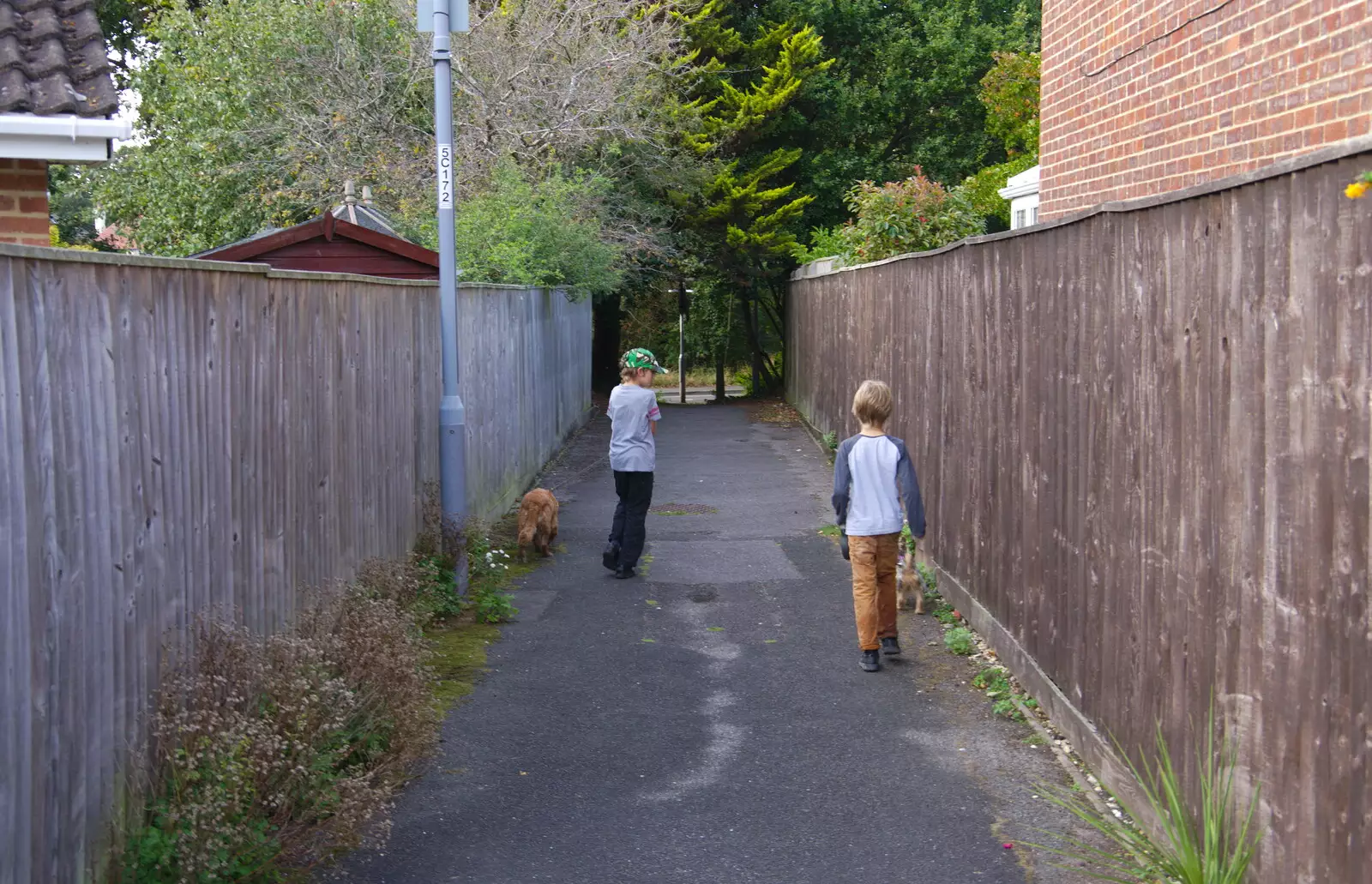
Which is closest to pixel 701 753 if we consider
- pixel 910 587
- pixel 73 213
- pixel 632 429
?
pixel 910 587

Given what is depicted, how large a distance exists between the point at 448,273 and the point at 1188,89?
4.67 meters

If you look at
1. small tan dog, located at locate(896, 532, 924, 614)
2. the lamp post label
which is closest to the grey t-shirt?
the lamp post label

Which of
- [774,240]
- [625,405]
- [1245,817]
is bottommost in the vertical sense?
[1245,817]

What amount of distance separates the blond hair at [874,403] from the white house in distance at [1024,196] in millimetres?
11983

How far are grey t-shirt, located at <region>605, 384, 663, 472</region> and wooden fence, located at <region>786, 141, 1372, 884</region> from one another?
289cm

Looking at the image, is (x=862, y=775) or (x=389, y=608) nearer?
(x=862, y=775)

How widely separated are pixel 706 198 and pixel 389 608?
23606 millimetres

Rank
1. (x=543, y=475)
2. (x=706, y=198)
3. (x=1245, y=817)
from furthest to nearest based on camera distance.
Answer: (x=706, y=198) < (x=543, y=475) < (x=1245, y=817)

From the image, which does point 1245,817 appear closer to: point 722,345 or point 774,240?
point 774,240

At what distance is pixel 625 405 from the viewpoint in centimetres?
1030

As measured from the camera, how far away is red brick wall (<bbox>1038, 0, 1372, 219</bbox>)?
5748 mm

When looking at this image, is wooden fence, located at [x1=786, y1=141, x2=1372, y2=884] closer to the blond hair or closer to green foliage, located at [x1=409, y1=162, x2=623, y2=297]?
the blond hair

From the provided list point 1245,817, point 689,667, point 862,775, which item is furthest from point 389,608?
point 1245,817

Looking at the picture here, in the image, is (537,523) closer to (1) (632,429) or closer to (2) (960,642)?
(1) (632,429)
